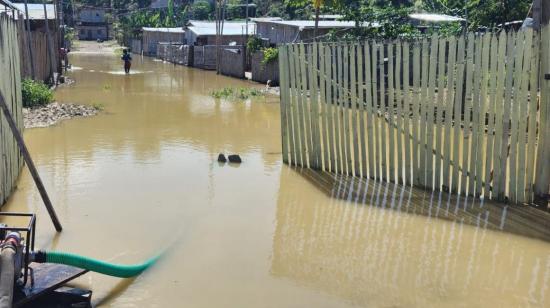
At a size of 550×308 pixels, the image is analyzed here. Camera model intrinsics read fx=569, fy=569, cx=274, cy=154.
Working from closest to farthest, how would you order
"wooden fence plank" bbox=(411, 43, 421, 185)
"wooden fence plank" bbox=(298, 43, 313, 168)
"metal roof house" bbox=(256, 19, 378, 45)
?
1. "wooden fence plank" bbox=(411, 43, 421, 185)
2. "wooden fence plank" bbox=(298, 43, 313, 168)
3. "metal roof house" bbox=(256, 19, 378, 45)

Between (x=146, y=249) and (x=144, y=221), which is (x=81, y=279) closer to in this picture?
(x=146, y=249)

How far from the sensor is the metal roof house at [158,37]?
45834 millimetres

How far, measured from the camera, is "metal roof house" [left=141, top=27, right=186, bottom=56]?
45834mm

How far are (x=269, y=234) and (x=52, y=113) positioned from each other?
369 inches

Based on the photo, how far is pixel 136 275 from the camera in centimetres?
508

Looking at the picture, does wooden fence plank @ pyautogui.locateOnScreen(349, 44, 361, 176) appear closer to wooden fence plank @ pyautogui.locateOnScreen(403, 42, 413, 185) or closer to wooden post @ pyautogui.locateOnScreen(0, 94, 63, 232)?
wooden fence plank @ pyautogui.locateOnScreen(403, 42, 413, 185)

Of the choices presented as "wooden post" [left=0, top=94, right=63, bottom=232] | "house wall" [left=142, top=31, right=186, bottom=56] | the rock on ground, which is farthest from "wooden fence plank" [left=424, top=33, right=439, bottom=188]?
"house wall" [left=142, top=31, right=186, bottom=56]

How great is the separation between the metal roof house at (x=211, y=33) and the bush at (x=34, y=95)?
23.1 m

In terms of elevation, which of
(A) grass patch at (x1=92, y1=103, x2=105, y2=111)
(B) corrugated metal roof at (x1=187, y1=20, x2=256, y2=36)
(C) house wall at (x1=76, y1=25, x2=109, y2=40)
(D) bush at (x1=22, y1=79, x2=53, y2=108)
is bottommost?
(A) grass patch at (x1=92, y1=103, x2=105, y2=111)

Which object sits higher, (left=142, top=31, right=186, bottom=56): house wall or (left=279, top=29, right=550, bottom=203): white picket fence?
(left=142, top=31, right=186, bottom=56): house wall

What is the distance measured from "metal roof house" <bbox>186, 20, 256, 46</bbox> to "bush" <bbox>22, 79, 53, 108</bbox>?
23.1m

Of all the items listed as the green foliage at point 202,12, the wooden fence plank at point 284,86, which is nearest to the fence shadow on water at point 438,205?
the wooden fence plank at point 284,86

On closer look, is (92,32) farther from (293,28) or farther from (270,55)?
(270,55)

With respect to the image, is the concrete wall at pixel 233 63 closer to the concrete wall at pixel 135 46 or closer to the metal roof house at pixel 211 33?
the metal roof house at pixel 211 33
